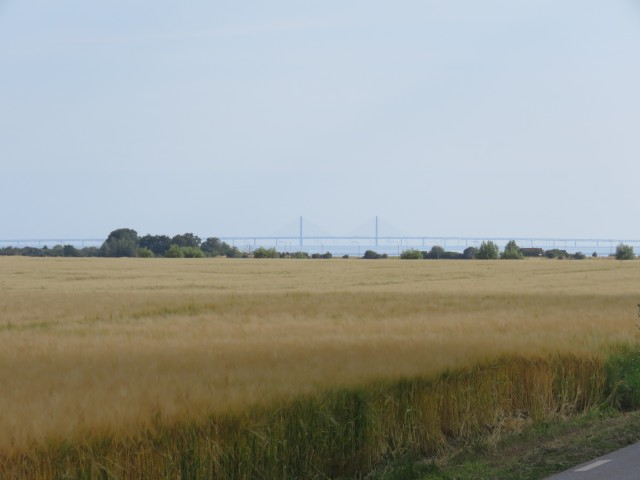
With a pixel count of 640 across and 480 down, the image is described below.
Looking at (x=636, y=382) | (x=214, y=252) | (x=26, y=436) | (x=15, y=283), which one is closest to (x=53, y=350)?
(x=26, y=436)

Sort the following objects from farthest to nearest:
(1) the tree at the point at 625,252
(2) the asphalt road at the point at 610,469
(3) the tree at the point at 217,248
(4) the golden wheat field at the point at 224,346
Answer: (3) the tree at the point at 217,248
(1) the tree at the point at 625,252
(2) the asphalt road at the point at 610,469
(4) the golden wheat field at the point at 224,346

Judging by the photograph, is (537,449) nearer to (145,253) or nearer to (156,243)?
(145,253)

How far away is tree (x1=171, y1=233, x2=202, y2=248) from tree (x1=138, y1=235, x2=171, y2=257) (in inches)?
37.3

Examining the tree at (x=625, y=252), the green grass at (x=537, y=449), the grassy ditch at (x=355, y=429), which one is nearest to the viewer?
the grassy ditch at (x=355, y=429)

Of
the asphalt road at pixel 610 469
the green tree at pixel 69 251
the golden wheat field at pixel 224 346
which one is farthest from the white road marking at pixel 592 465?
the green tree at pixel 69 251

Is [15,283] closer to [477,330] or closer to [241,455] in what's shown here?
[477,330]

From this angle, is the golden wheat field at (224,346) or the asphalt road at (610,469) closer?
the golden wheat field at (224,346)

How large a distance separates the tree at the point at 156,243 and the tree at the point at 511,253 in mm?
40069

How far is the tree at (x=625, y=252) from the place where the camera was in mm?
99875

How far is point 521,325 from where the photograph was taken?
1752 cm

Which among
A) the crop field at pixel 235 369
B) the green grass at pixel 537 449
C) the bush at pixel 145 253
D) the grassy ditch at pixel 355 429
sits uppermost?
the bush at pixel 145 253

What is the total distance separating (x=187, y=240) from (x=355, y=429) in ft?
373

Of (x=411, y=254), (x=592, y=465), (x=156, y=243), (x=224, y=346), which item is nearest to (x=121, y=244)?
(x=156, y=243)

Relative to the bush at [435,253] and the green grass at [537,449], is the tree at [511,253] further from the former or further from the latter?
the green grass at [537,449]
